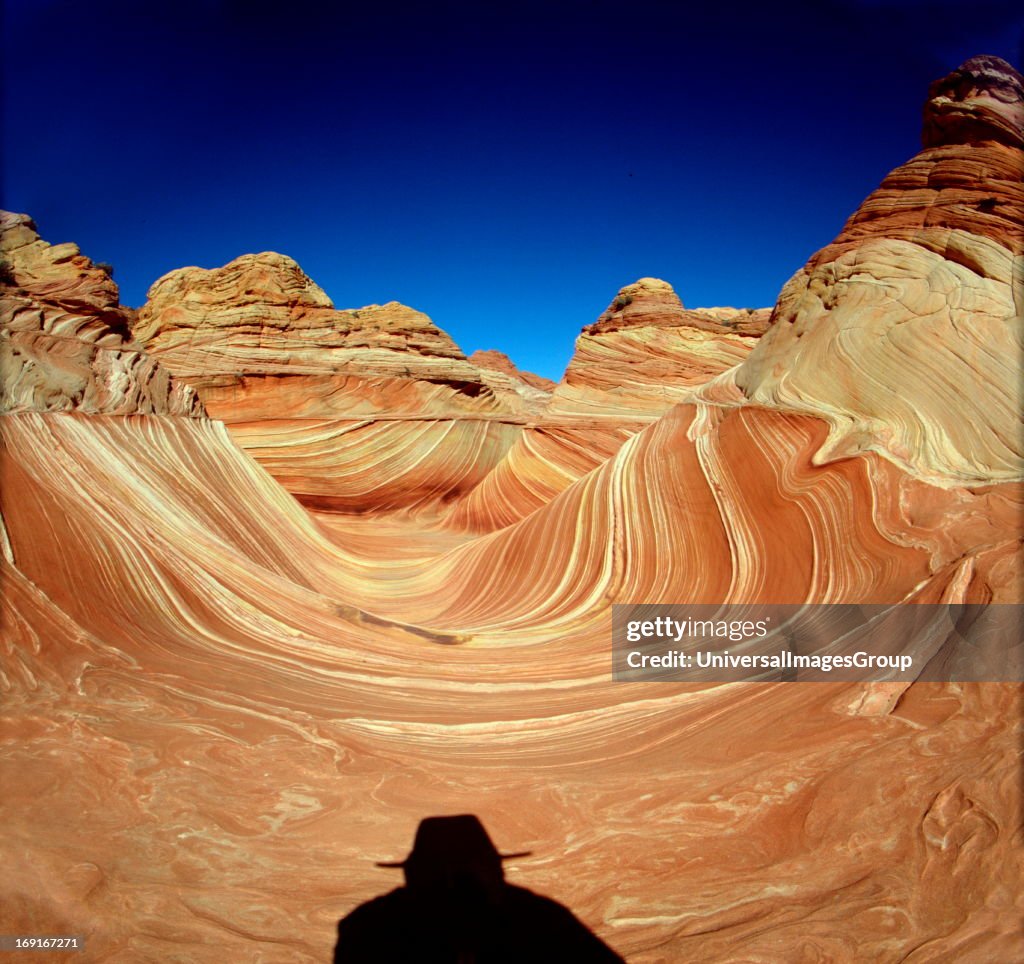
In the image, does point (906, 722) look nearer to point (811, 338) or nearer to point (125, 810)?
point (125, 810)

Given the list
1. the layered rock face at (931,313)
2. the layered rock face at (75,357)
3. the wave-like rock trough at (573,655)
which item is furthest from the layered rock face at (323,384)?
the layered rock face at (931,313)

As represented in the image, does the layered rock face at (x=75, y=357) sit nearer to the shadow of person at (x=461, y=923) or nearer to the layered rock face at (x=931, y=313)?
the shadow of person at (x=461, y=923)

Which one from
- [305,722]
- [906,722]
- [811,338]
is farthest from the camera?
[811,338]

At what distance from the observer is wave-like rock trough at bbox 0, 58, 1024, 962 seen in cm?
187

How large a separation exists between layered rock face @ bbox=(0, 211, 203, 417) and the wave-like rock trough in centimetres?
4

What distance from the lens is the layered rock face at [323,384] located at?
1408cm

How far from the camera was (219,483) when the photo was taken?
6.48 meters

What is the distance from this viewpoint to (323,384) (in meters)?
14.7

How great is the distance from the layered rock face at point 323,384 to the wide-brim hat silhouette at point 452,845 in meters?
12.1

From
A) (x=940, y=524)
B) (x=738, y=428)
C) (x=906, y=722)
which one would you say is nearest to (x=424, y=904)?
(x=906, y=722)

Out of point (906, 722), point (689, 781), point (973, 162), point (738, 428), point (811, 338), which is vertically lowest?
point (689, 781)

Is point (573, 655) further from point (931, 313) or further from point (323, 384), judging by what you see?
point (323, 384)

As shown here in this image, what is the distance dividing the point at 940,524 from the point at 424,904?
132 inches

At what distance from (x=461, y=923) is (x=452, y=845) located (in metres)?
0.42
